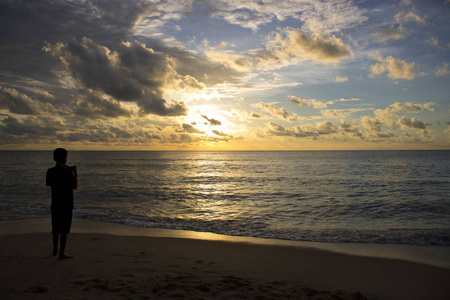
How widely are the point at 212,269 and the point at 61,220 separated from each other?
399cm

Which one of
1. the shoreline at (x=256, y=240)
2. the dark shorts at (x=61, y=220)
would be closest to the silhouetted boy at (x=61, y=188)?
the dark shorts at (x=61, y=220)

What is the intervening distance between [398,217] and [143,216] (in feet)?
46.7

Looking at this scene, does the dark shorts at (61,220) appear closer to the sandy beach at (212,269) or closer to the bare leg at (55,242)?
the bare leg at (55,242)

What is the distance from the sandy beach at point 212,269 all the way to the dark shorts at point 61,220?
2.73 feet

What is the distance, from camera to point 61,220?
6.38 m

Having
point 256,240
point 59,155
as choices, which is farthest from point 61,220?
point 256,240

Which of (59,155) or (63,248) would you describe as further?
→ (63,248)

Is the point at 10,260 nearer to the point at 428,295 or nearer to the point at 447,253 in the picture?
the point at 428,295

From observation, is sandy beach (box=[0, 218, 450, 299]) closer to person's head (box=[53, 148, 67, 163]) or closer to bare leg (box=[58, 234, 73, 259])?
bare leg (box=[58, 234, 73, 259])

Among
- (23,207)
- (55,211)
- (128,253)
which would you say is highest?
(55,211)

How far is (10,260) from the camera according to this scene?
651cm

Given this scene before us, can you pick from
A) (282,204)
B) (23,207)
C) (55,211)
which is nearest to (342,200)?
(282,204)

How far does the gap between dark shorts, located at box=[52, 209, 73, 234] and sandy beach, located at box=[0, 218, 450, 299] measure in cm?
83

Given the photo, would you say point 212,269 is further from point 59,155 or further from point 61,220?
point 59,155
